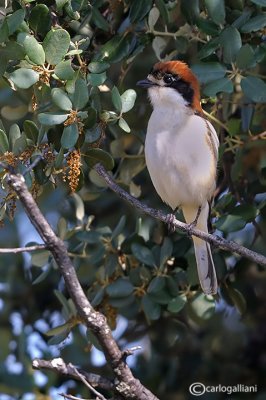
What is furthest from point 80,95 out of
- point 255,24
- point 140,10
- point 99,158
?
point 255,24

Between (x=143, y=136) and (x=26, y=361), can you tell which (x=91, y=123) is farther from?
(x=26, y=361)

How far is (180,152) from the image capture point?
3648 millimetres

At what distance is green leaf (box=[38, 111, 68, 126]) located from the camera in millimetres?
2875

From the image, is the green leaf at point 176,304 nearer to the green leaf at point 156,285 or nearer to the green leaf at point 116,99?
the green leaf at point 156,285

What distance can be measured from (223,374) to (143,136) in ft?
4.53

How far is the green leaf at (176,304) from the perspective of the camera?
3.51 m

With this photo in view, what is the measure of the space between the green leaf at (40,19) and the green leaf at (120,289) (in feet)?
3.62

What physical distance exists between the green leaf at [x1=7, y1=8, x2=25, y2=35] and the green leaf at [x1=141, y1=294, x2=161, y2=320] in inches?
50.8

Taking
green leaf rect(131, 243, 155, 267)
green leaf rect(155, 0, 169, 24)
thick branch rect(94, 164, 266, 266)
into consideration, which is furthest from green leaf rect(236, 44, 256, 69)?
green leaf rect(131, 243, 155, 267)

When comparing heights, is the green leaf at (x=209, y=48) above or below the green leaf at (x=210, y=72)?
above

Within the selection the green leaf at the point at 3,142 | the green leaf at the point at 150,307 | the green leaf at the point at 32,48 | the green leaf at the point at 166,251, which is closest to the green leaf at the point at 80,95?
the green leaf at the point at 32,48

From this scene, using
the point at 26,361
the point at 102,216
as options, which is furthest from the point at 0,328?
the point at 102,216

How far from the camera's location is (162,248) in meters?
3.55

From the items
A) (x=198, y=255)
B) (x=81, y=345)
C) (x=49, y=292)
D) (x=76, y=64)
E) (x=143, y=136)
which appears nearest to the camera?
(x=76, y=64)
